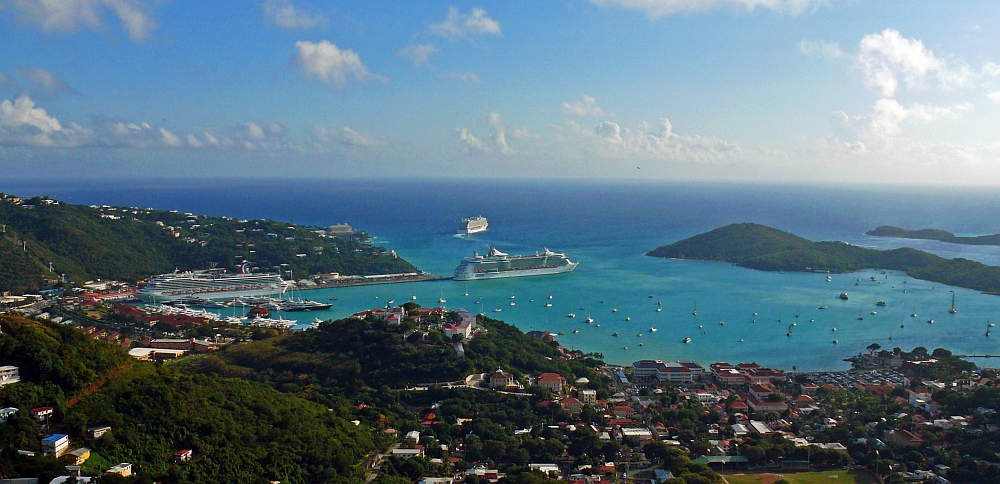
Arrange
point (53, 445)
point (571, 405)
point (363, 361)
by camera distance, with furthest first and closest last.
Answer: point (363, 361) → point (571, 405) → point (53, 445)

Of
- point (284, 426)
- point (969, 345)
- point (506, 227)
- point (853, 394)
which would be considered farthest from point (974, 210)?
point (284, 426)

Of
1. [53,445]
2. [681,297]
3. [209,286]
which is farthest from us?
[209,286]

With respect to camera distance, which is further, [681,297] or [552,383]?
[681,297]

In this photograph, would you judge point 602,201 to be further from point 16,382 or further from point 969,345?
point 16,382

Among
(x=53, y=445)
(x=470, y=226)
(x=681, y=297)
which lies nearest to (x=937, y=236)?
(x=681, y=297)

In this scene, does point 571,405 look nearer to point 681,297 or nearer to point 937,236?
point 681,297

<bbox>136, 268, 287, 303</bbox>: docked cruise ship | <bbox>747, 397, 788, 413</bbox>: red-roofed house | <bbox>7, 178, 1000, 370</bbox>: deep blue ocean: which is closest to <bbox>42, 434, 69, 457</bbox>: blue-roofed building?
<bbox>747, 397, 788, 413</bbox>: red-roofed house

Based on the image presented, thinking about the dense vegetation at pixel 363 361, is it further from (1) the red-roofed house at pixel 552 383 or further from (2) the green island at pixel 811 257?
(2) the green island at pixel 811 257
